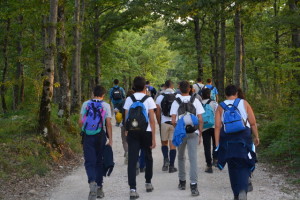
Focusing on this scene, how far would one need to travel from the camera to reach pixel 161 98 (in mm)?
8242

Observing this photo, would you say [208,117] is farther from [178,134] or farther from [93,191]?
[93,191]

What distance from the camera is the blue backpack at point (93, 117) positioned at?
613cm

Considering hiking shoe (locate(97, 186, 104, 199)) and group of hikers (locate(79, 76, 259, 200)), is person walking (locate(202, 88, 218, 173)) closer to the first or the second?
group of hikers (locate(79, 76, 259, 200))

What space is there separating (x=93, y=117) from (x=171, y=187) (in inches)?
86.6

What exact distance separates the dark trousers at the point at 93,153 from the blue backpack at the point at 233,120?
7.33ft

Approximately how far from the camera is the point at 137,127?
20.0 ft

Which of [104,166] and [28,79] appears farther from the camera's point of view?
[28,79]

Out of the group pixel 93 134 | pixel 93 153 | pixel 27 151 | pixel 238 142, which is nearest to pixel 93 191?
pixel 93 153

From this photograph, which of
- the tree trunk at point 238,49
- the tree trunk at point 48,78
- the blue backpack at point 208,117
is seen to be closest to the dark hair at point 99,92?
the blue backpack at point 208,117

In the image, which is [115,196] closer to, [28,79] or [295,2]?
[28,79]

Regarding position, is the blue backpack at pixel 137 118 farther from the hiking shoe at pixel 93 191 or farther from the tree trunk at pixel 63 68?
the tree trunk at pixel 63 68

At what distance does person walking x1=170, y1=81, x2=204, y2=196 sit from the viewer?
6.34 m

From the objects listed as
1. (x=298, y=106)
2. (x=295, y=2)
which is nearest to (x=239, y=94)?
(x=298, y=106)

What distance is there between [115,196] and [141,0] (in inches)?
621
